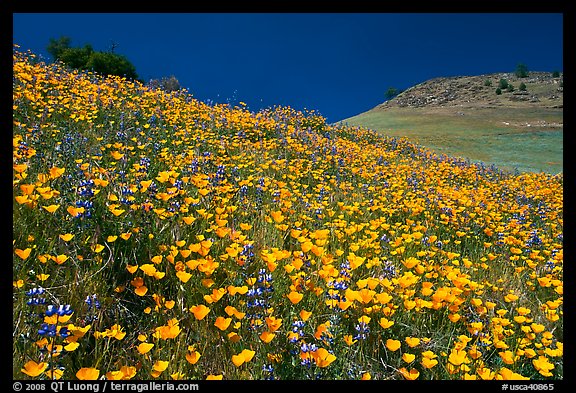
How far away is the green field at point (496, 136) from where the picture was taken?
18.1m

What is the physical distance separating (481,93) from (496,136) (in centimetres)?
3598

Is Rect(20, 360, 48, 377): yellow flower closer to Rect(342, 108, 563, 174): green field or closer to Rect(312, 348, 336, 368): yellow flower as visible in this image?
Rect(312, 348, 336, 368): yellow flower

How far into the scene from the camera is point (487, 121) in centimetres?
3384

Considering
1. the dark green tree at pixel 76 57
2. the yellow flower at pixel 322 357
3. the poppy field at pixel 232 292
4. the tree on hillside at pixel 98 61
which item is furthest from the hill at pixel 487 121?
the dark green tree at pixel 76 57

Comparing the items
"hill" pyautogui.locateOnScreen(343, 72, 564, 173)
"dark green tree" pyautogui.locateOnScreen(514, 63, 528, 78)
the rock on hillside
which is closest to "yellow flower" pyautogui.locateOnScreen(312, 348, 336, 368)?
"hill" pyautogui.locateOnScreen(343, 72, 564, 173)

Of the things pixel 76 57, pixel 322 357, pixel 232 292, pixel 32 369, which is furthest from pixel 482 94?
pixel 32 369

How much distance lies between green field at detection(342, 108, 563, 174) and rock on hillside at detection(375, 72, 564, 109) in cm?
804

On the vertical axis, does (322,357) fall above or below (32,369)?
below

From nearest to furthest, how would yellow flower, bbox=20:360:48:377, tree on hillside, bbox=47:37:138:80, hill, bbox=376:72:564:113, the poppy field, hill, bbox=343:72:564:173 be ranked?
yellow flower, bbox=20:360:48:377 → the poppy field → hill, bbox=343:72:564:173 → tree on hillside, bbox=47:37:138:80 → hill, bbox=376:72:564:113

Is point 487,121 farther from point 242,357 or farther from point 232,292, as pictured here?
point 242,357

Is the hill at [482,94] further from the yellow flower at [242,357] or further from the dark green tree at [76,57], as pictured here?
the yellow flower at [242,357]

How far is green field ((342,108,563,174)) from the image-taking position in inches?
712

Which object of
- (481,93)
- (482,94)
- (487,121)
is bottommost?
(487,121)
